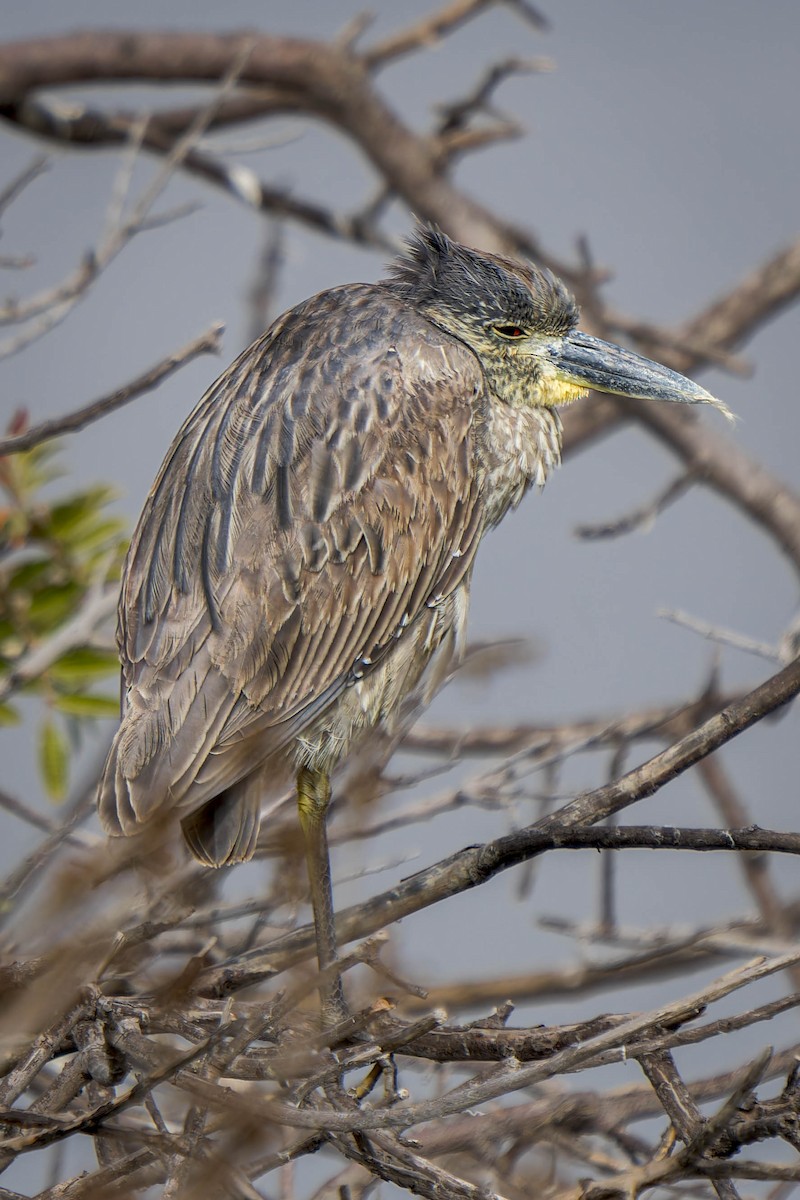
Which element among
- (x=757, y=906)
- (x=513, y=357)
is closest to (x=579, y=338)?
(x=513, y=357)

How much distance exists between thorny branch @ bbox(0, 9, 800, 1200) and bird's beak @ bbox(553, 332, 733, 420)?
12.6 inches

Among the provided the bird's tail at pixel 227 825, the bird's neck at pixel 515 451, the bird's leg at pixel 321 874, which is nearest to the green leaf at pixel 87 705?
the bird's leg at pixel 321 874

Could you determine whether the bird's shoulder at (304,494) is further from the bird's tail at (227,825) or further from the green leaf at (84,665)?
the green leaf at (84,665)

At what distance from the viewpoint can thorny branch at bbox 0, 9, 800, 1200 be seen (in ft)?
4.41

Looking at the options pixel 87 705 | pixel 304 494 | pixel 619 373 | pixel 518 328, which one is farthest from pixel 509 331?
pixel 87 705

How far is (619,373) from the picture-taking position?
2.51m

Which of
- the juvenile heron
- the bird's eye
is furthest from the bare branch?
the bird's eye

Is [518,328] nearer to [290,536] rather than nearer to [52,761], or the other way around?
[290,536]

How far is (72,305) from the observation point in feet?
7.19

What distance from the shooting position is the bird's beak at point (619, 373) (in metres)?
2.46

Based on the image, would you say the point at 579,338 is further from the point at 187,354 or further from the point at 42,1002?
the point at 42,1002

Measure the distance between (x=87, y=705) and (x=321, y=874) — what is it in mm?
756

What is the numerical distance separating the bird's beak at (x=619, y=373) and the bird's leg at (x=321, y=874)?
0.83 metres

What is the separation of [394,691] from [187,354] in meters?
0.71
